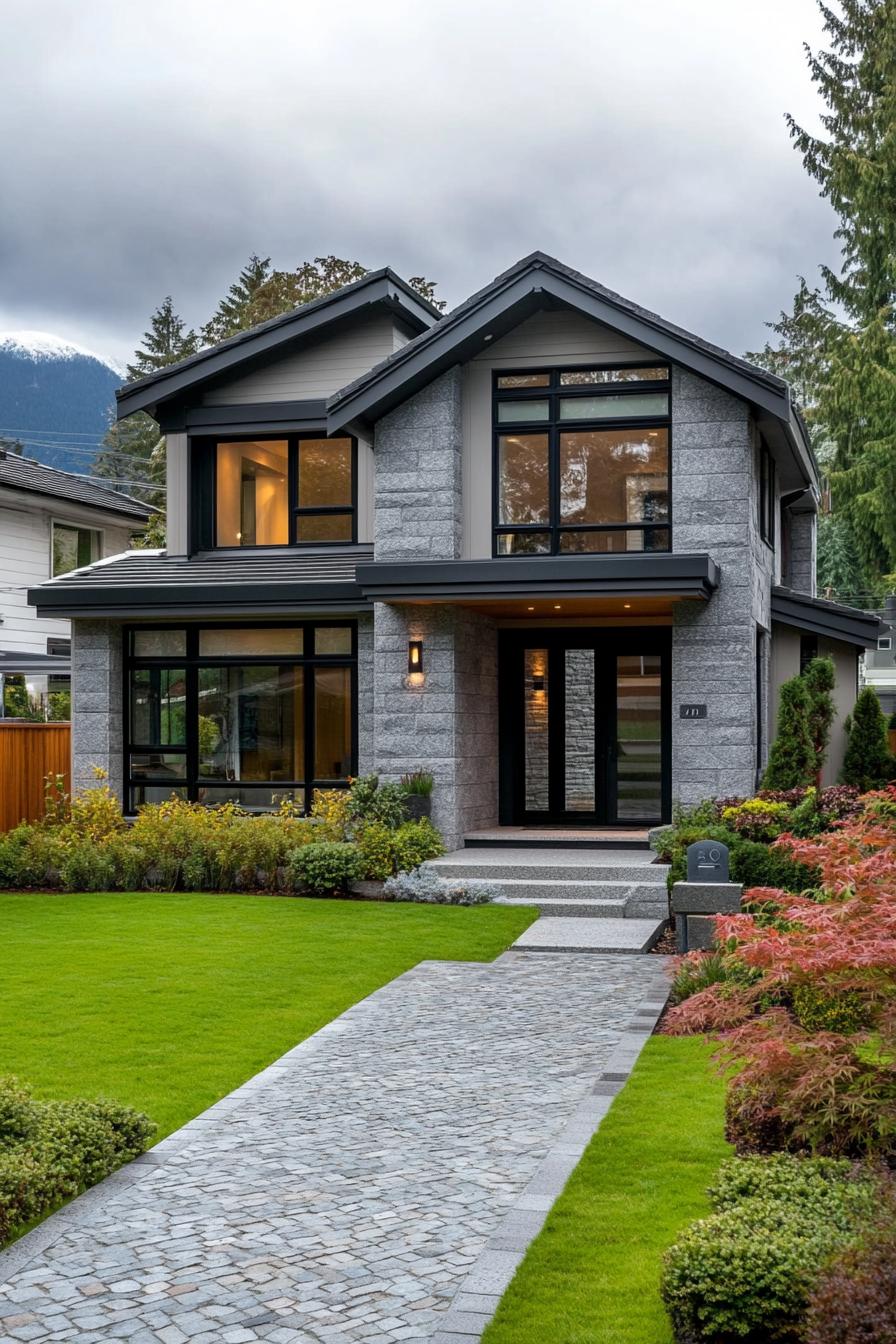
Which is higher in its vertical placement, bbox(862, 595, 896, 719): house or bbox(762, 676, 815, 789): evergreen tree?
bbox(862, 595, 896, 719): house

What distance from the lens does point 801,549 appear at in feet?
76.2

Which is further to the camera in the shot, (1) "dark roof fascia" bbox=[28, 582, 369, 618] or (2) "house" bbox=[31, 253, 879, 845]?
(1) "dark roof fascia" bbox=[28, 582, 369, 618]

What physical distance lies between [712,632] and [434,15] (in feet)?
30.6

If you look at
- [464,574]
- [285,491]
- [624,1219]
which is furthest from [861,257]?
[624,1219]

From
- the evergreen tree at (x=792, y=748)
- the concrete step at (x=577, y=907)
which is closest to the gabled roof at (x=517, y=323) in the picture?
the evergreen tree at (x=792, y=748)

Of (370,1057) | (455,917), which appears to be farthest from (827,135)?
(370,1057)

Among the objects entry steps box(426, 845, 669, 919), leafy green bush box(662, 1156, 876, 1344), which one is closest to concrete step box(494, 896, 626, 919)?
entry steps box(426, 845, 669, 919)

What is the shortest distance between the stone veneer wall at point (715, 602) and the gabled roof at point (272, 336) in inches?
184

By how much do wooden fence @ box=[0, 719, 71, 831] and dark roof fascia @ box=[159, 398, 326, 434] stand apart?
4523mm

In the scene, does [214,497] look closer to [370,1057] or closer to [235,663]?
[235,663]

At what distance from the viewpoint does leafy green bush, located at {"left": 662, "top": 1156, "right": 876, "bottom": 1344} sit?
4.22m

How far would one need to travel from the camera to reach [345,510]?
18.5 m

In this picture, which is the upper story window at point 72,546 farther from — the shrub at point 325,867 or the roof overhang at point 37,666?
the shrub at point 325,867

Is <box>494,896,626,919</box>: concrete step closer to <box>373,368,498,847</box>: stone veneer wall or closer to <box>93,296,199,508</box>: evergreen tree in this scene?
<box>373,368,498,847</box>: stone veneer wall
